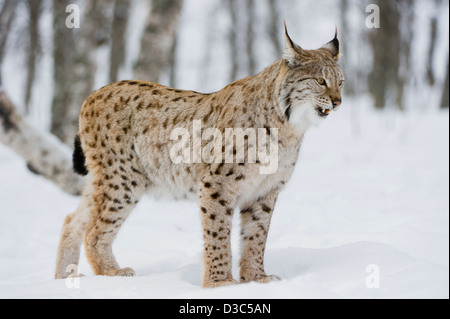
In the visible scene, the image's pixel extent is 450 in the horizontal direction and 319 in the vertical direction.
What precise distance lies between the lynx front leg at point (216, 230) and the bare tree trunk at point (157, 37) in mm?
4651

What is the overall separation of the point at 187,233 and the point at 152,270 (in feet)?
5.38

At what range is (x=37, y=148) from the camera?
6883 mm

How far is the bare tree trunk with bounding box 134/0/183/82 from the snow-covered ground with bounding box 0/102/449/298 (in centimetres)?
208

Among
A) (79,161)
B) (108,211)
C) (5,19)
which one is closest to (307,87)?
(108,211)

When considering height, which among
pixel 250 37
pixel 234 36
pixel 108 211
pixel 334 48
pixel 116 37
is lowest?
pixel 108 211

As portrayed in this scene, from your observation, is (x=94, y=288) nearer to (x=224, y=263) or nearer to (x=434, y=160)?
(x=224, y=263)

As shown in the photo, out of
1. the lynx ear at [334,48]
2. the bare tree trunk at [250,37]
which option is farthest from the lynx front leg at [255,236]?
the bare tree trunk at [250,37]

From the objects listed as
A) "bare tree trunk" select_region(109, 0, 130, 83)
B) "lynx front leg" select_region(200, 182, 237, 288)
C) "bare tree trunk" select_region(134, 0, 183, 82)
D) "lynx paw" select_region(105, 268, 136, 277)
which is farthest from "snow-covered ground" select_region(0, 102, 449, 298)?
"bare tree trunk" select_region(109, 0, 130, 83)

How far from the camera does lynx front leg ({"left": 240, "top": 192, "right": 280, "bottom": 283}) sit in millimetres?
4285

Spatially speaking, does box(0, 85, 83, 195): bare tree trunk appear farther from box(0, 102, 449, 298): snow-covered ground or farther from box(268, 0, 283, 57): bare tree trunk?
box(268, 0, 283, 57): bare tree trunk

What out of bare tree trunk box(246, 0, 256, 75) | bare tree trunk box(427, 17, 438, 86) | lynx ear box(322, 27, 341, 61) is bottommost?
lynx ear box(322, 27, 341, 61)

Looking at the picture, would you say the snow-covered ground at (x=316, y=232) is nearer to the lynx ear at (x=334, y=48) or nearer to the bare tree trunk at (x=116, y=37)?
the lynx ear at (x=334, y=48)

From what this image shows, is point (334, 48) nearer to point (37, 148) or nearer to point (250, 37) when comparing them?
point (37, 148)

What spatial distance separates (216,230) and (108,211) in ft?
3.63
